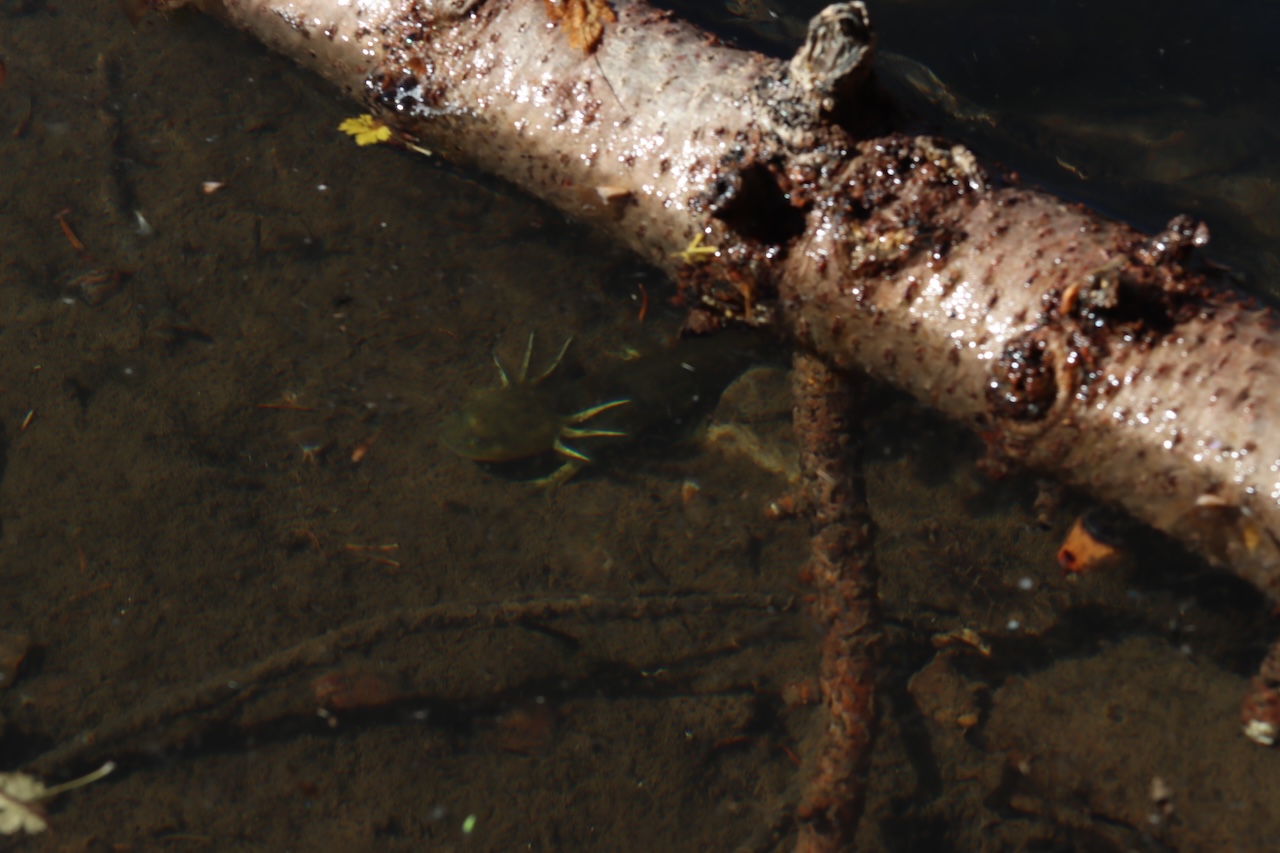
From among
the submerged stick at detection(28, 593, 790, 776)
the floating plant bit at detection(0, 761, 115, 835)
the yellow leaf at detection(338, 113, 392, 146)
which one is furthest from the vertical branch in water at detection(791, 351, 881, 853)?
the floating plant bit at detection(0, 761, 115, 835)

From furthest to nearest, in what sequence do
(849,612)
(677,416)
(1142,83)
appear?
1. (1142,83)
2. (677,416)
3. (849,612)

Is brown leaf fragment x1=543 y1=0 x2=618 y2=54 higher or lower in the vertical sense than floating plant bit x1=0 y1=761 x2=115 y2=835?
higher

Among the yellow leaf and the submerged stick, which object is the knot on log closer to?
the submerged stick

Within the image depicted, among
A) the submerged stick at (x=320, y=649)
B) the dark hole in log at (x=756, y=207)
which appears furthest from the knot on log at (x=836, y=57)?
the submerged stick at (x=320, y=649)

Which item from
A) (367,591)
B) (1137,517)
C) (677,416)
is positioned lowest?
(367,591)

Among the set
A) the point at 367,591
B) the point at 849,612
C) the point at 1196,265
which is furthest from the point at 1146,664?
the point at 367,591

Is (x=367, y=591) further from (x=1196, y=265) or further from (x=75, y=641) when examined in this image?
(x=1196, y=265)
